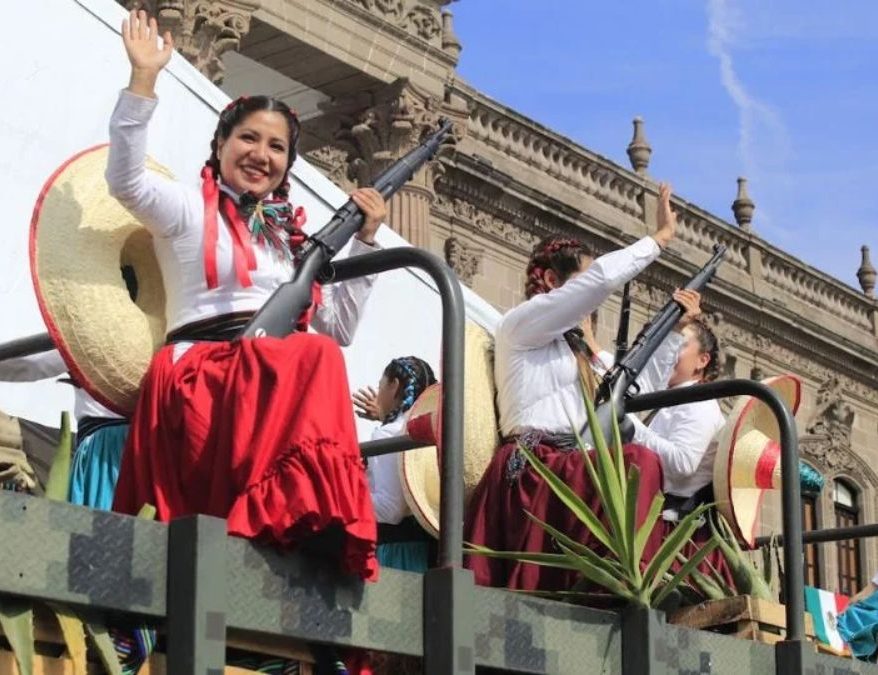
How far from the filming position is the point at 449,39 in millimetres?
20797

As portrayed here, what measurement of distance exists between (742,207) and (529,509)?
2360cm

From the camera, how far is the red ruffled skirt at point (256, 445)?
3348mm

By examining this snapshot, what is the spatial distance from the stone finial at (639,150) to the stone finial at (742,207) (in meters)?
2.42

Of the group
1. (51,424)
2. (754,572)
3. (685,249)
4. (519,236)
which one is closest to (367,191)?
(754,572)

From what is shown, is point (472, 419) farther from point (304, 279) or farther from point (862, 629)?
point (862, 629)

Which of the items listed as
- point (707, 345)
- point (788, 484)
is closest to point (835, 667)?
point (788, 484)

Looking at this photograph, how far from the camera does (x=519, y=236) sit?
72.3 ft

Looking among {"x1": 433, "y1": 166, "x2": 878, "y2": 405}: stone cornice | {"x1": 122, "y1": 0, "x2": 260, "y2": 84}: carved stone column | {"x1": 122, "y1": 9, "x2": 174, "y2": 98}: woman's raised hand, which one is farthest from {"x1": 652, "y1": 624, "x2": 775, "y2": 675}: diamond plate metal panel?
{"x1": 433, "y1": 166, "x2": 878, "y2": 405}: stone cornice

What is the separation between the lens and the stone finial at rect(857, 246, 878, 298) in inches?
1188

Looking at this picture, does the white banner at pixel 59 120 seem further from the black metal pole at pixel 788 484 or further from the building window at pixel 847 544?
the building window at pixel 847 544

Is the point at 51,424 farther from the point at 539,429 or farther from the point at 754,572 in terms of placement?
the point at 754,572

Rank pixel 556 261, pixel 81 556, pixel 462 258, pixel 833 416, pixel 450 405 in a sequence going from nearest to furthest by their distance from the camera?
pixel 81 556, pixel 450 405, pixel 556 261, pixel 462 258, pixel 833 416

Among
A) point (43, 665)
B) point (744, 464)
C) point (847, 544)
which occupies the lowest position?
point (43, 665)

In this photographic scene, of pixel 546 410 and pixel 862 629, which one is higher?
pixel 546 410
